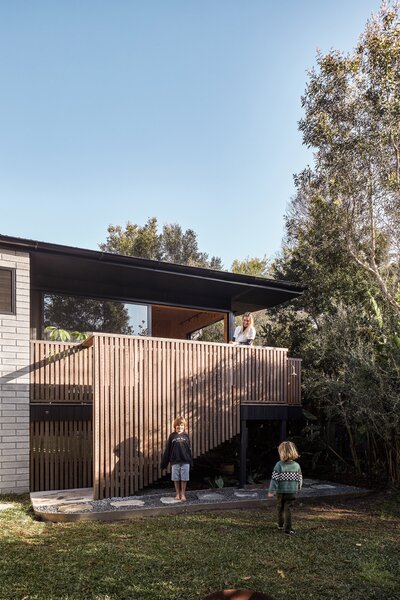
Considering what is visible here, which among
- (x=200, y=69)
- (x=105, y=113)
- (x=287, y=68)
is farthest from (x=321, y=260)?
(x=105, y=113)

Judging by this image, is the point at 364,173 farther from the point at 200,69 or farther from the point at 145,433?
the point at 145,433

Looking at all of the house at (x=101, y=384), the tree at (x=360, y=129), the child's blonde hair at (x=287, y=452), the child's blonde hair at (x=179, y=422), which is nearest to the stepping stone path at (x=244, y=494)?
the house at (x=101, y=384)

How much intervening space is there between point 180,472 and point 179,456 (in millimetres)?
266

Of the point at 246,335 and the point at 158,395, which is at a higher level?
the point at 246,335

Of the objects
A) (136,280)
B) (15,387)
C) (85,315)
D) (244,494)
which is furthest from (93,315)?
(244,494)

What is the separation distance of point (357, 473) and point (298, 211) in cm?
1574

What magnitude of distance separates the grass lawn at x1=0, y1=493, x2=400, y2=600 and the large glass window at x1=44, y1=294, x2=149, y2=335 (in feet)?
14.5

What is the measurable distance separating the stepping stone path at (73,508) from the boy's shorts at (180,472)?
4.80 ft

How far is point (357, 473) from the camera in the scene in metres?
11.2

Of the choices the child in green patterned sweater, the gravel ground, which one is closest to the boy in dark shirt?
the gravel ground

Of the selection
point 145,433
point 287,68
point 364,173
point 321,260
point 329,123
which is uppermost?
point 287,68

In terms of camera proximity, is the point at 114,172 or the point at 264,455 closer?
the point at 264,455

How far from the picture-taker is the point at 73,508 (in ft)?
26.2

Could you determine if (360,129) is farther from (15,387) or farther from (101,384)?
(15,387)
